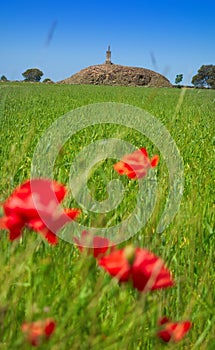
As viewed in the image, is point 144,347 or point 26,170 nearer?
point 144,347

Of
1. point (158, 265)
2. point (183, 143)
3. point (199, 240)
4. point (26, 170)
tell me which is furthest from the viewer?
point (183, 143)

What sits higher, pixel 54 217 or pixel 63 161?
pixel 63 161

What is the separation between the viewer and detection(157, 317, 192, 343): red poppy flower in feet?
2.94

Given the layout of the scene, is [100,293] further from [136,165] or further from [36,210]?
[136,165]

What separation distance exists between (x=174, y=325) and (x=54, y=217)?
0.31 metres

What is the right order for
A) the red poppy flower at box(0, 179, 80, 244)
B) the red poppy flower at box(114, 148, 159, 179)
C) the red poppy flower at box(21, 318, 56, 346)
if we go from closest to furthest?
the red poppy flower at box(21, 318, 56, 346) → the red poppy flower at box(0, 179, 80, 244) → the red poppy flower at box(114, 148, 159, 179)

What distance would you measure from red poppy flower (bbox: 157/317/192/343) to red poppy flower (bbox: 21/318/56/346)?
20 centimetres

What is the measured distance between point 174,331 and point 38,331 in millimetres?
238

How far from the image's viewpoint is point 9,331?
1.00 metres

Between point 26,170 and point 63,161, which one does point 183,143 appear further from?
point 26,170

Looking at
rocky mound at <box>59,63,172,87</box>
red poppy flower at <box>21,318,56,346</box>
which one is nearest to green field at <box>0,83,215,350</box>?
red poppy flower at <box>21,318,56,346</box>

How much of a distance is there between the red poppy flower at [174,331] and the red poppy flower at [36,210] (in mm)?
283

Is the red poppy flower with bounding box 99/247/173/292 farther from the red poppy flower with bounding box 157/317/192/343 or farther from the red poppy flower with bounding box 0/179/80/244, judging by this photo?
the red poppy flower with bounding box 0/179/80/244

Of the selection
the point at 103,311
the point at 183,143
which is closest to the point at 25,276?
the point at 103,311
